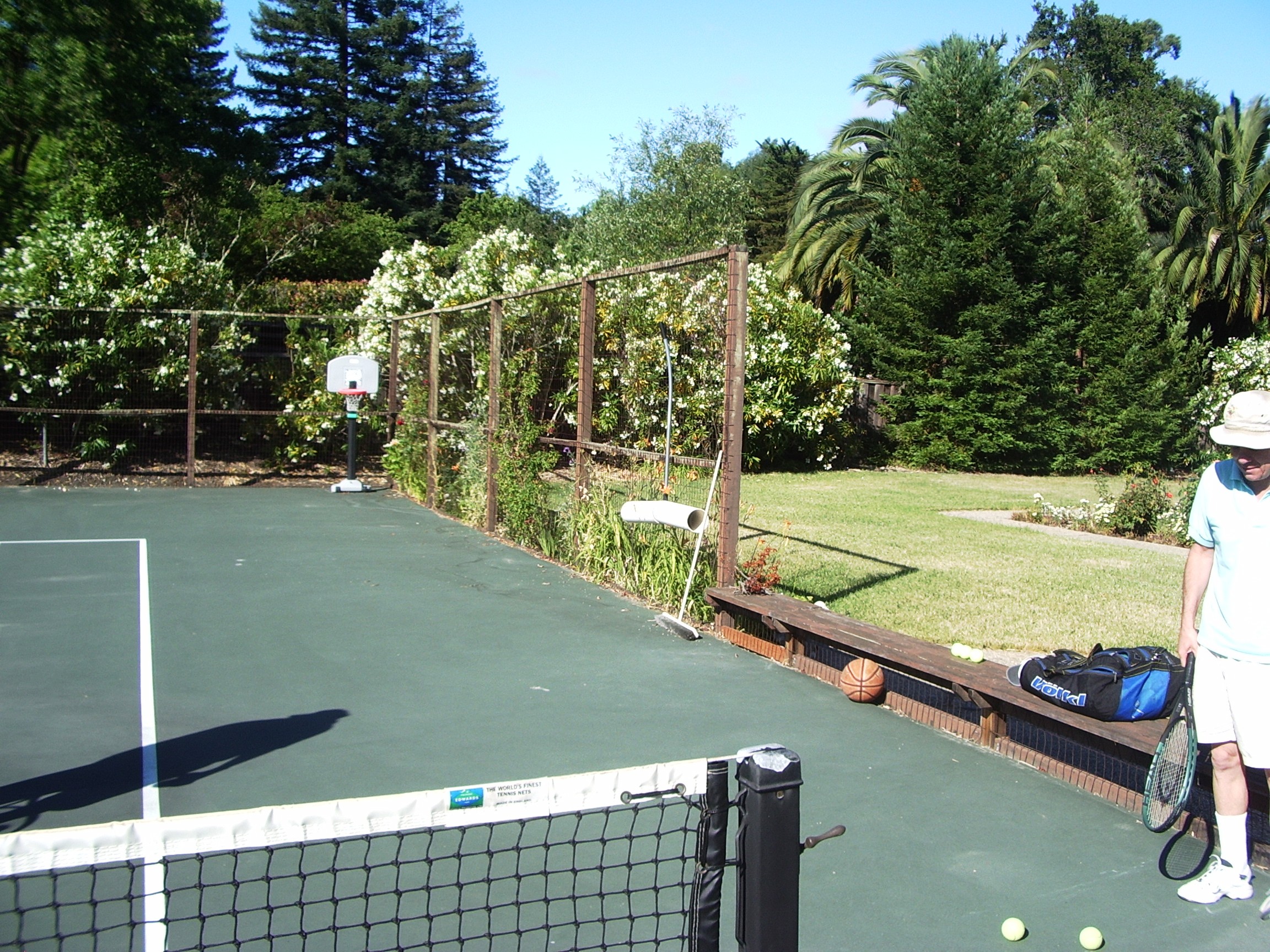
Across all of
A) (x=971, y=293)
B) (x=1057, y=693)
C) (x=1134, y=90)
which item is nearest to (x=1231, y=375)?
(x=971, y=293)

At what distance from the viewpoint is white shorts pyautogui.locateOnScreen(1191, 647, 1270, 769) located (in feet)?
13.5

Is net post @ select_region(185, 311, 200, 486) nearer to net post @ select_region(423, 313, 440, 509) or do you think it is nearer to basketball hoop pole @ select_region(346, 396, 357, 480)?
→ basketball hoop pole @ select_region(346, 396, 357, 480)

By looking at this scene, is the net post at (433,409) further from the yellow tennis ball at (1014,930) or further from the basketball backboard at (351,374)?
the yellow tennis ball at (1014,930)

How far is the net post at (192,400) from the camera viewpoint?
17.1 m

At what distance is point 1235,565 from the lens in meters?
4.21

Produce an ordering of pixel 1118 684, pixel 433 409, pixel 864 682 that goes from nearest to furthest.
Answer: pixel 1118 684
pixel 864 682
pixel 433 409

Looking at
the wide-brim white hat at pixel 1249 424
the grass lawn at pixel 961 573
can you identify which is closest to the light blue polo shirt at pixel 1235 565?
the wide-brim white hat at pixel 1249 424

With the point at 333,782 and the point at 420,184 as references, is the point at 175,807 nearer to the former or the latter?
the point at 333,782

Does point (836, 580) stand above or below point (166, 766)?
above

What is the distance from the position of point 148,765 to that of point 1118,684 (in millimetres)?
4648

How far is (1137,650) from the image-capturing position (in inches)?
214

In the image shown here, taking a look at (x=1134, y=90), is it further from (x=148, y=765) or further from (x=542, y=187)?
(x=148, y=765)

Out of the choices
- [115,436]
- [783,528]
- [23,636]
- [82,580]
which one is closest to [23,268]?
[115,436]

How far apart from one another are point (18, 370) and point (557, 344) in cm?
916
